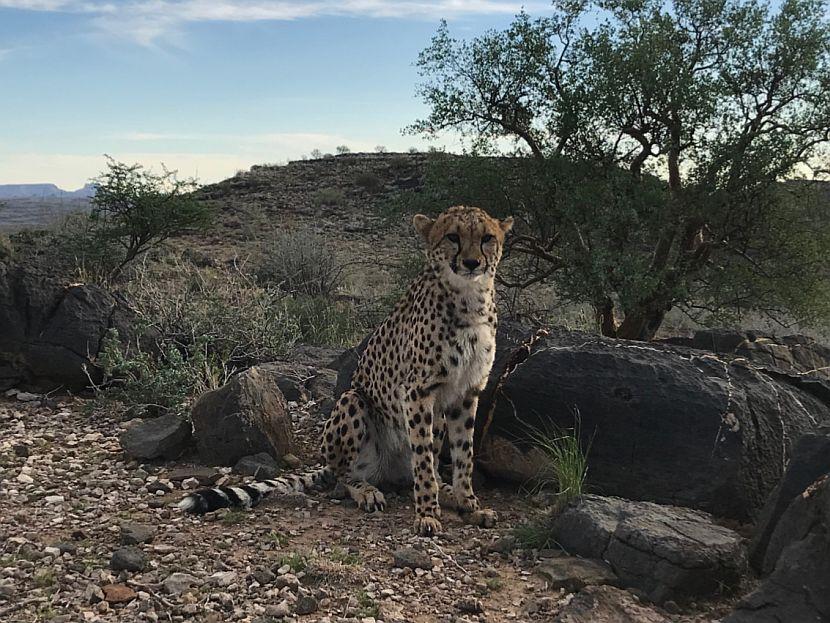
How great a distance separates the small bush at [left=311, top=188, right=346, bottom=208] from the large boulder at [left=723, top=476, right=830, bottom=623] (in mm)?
25801

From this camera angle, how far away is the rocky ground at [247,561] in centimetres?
350

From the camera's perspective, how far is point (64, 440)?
19.5ft

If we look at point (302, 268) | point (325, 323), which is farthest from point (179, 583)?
point (302, 268)

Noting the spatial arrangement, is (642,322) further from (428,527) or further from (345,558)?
(345,558)

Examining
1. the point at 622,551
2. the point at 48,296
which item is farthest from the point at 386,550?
the point at 48,296

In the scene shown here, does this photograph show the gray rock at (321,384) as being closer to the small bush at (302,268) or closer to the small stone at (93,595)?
the small stone at (93,595)

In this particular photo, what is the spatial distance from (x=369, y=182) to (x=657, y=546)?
89.4ft

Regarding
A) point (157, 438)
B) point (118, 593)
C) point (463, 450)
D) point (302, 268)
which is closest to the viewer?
point (118, 593)

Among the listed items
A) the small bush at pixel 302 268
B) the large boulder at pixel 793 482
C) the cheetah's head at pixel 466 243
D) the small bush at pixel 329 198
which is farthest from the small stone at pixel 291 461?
the small bush at pixel 329 198

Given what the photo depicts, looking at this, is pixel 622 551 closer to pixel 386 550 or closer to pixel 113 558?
pixel 386 550

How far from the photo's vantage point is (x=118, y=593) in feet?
11.8

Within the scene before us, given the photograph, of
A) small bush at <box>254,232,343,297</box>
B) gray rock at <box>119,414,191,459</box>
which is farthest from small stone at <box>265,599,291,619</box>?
small bush at <box>254,232,343,297</box>

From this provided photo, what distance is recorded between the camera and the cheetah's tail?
451 centimetres

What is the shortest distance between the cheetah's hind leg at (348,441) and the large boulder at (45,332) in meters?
2.80
